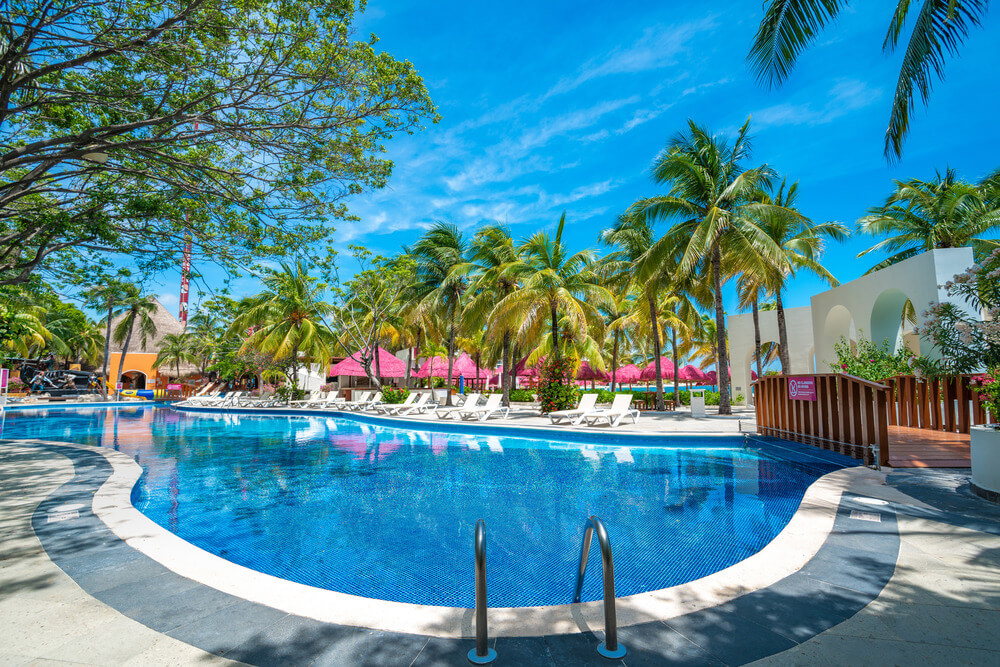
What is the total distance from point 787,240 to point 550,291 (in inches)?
381

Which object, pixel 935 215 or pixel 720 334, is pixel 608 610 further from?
pixel 935 215

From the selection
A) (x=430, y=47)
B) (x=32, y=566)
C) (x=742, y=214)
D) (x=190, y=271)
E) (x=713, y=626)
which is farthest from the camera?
(x=742, y=214)

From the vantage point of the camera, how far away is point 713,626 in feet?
7.71

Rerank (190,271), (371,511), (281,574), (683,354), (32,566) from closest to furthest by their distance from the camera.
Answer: (32,566), (281,574), (371,511), (190,271), (683,354)

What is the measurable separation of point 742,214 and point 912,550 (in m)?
13.4

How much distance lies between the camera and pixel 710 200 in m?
14.5

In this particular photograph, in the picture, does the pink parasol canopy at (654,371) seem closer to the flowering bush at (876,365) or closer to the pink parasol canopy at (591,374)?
the pink parasol canopy at (591,374)

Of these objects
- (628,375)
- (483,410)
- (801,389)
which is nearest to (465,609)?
(801,389)

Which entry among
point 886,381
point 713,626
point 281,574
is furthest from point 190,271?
point 886,381

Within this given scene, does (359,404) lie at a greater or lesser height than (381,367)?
lesser

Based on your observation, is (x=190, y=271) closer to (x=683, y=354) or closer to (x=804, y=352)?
(x=804, y=352)

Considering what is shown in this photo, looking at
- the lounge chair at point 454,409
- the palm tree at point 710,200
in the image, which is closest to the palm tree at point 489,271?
the lounge chair at point 454,409

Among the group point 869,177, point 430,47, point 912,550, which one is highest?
point 869,177

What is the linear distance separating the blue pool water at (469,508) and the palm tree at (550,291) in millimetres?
5261
